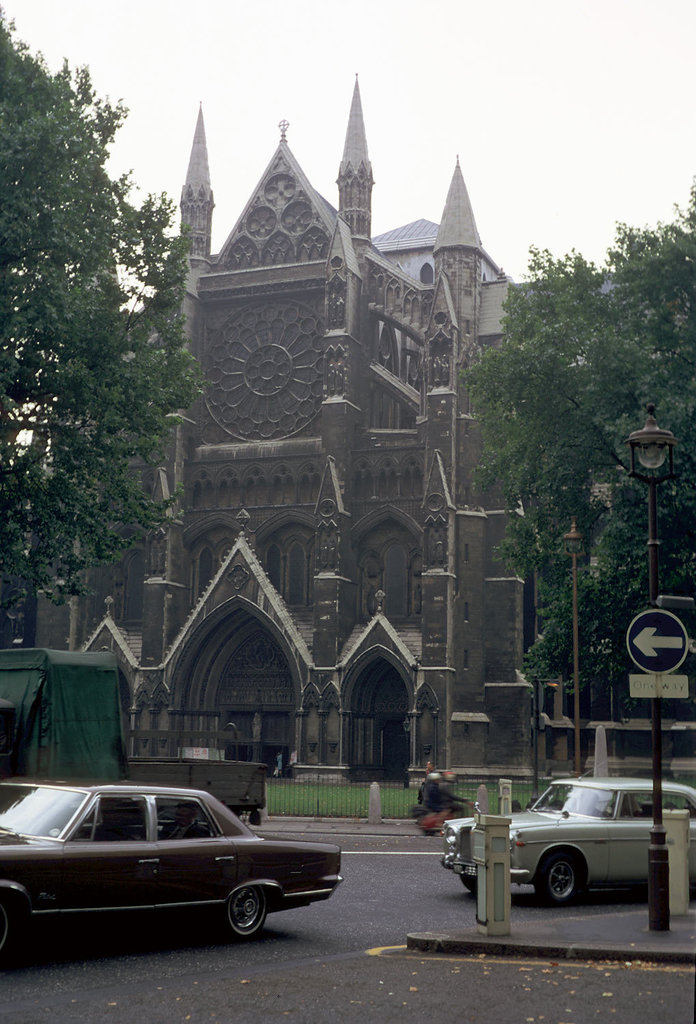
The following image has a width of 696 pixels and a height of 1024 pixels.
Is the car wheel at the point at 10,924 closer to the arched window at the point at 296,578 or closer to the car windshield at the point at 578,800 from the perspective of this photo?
the car windshield at the point at 578,800

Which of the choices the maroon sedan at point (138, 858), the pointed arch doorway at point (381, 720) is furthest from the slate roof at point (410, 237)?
the maroon sedan at point (138, 858)

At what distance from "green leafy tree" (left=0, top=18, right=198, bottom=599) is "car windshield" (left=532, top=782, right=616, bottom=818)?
44.3 ft

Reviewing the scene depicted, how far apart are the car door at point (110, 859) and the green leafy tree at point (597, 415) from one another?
20.0 m

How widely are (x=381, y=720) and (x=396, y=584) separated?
16.9 feet

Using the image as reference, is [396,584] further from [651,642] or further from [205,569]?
[651,642]

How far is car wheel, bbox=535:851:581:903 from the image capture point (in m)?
13.0

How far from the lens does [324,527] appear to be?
139 feet

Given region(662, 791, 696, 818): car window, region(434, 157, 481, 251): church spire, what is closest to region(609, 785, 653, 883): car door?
region(662, 791, 696, 818): car window

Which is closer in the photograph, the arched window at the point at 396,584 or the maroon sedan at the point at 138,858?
the maroon sedan at the point at 138,858

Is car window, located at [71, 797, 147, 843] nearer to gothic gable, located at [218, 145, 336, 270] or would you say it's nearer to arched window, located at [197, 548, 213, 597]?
arched window, located at [197, 548, 213, 597]

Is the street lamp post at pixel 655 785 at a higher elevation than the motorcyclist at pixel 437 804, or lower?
higher

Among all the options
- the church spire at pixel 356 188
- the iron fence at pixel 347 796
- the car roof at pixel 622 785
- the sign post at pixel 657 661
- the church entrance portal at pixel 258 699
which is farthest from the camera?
the church spire at pixel 356 188

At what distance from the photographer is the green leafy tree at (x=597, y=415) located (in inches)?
1109

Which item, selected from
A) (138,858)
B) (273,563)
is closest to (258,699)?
(273,563)
